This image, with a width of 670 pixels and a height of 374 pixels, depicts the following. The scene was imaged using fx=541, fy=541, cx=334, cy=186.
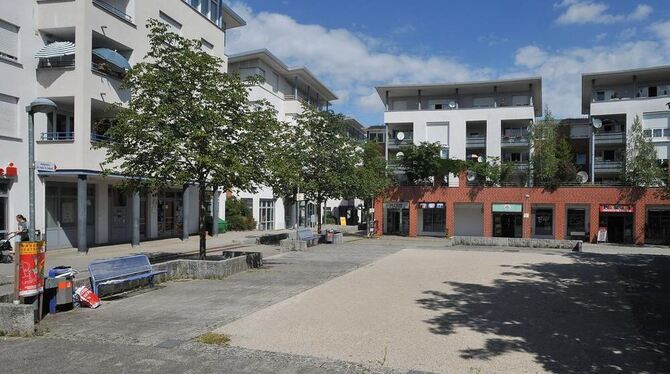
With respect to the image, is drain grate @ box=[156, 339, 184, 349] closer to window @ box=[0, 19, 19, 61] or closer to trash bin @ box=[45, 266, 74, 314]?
trash bin @ box=[45, 266, 74, 314]

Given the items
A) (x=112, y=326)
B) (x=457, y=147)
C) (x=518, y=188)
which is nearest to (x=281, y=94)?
(x=457, y=147)

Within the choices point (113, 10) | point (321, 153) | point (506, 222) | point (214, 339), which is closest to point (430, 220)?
point (506, 222)

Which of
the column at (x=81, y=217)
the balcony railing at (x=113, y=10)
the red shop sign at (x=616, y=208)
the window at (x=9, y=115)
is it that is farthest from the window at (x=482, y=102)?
the window at (x=9, y=115)

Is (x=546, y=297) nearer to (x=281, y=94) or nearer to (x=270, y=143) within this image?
(x=270, y=143)

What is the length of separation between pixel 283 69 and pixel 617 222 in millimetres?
28115

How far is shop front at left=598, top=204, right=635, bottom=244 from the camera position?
36938mm

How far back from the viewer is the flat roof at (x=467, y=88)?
49500 mm

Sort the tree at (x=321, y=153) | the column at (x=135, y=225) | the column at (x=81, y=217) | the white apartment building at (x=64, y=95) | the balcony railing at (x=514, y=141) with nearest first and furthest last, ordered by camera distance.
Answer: the column at (x=81, y=217)
the white apartment building at (x=64, y=95)
the column at (x=135, y=225)
the tree at (x=321, y=153)
the balcony railing at (x=514, y=141)

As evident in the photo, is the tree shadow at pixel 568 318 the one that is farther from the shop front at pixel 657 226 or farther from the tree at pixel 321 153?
the shop front at pixel 657 226

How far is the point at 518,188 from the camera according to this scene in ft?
128

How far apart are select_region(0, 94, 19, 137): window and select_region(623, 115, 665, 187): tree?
123 ft

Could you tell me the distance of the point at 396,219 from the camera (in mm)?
43312

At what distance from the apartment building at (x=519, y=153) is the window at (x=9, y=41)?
1067 inches

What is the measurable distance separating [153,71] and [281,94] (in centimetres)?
3253
